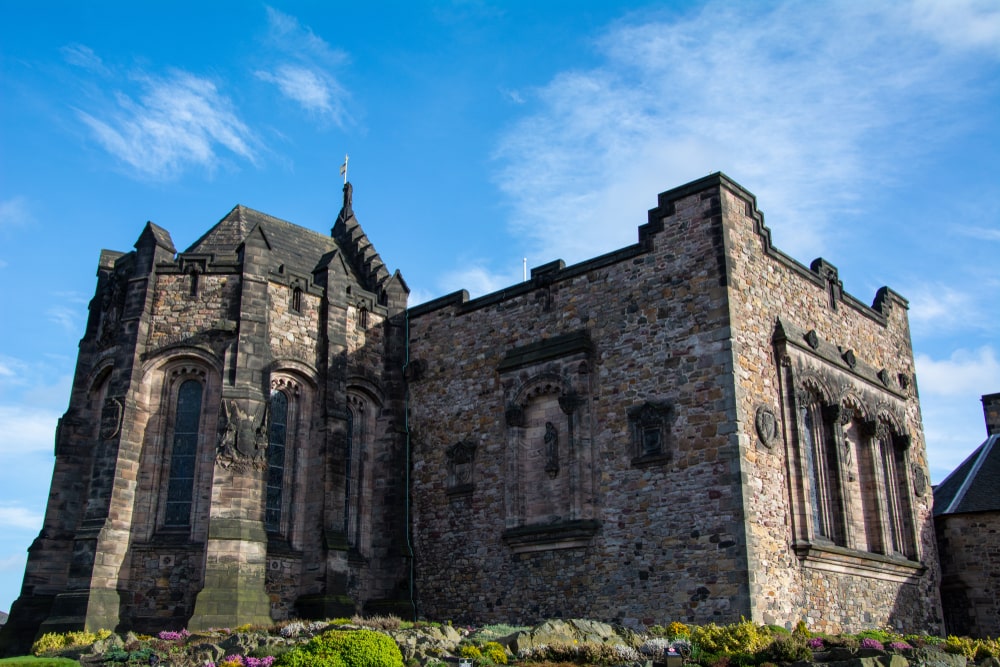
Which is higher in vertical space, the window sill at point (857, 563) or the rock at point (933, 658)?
the window sill at point (857, 563)

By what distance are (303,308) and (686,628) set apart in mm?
12340

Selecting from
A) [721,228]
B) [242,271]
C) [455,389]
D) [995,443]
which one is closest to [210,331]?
[242,271]

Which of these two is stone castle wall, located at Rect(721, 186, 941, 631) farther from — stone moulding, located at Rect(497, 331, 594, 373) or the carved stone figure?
the carved stone figure

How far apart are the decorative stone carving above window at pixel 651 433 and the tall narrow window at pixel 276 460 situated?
8.73m

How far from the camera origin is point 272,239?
89.6ft

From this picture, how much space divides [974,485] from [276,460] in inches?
739

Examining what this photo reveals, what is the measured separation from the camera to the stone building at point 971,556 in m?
24.5

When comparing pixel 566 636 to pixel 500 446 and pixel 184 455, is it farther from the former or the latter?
pixel 184 455

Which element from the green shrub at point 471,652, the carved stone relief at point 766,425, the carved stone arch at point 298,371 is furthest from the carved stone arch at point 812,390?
the carved stone arch at point 298,371

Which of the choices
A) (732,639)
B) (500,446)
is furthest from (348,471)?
(732,639)

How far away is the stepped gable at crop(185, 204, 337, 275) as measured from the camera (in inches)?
1021

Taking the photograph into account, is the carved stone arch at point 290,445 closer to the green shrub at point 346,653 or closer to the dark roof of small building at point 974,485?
the green shrub at point 346,653

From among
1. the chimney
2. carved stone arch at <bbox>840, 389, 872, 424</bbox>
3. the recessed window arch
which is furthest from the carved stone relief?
the chimney

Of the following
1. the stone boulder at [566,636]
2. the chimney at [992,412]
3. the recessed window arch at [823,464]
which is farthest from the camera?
the chimney at [992,412]
